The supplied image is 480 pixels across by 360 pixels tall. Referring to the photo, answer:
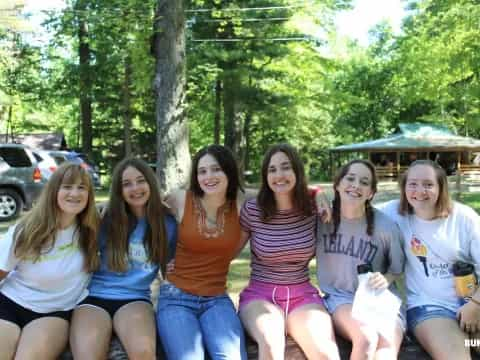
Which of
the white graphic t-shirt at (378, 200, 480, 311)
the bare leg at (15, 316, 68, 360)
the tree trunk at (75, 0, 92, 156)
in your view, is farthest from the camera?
the tree trunk at (75, 0, 92, 156)

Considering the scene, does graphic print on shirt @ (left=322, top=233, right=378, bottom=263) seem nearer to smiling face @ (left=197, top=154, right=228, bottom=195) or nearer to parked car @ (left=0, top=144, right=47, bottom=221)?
smiling face @ (left=197, top=154, right=228, bottom=195)

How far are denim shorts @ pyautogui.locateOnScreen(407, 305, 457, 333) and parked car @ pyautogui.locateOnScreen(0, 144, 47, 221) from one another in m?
9.21

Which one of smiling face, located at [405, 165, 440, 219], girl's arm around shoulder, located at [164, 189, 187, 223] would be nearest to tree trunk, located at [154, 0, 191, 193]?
girl's arm around shoulder, located at [164, 189, 187, 223]

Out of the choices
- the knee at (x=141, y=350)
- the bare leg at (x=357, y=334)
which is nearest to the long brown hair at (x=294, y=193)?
the bare leg at (x=357, y=334)

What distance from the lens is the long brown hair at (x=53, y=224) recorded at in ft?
9.91

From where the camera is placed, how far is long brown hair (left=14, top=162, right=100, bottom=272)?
302 cm

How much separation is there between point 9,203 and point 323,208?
9225 millimetres

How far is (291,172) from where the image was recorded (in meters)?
3.41

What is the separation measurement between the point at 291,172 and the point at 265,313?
3.07ft

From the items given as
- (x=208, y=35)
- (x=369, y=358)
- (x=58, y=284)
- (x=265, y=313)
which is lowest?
(x=369, y=358)

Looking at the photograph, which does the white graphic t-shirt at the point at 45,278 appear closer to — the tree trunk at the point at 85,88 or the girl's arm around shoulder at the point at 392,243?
the girl's arm around shoulder at the point at 392,243

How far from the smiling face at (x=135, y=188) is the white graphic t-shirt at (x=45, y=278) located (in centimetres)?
51

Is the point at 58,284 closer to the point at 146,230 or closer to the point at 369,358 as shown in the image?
the point at 146,230

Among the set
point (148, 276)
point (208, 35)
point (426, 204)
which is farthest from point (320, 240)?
point (208, 35)
